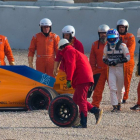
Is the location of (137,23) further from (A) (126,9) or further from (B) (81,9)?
(B) (81,9)

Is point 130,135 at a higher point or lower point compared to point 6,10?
lower

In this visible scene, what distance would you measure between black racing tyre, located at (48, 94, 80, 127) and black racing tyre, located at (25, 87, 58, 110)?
130 cm

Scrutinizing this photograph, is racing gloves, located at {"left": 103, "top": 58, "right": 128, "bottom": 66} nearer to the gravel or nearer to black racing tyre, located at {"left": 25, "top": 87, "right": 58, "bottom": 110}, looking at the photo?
the gravel

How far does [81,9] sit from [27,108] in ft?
35.1

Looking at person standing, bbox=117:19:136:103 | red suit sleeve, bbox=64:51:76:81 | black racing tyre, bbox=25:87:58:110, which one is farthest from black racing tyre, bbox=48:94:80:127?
person standing, bbox=117:19:136:103

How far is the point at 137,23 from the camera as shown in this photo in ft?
67.5

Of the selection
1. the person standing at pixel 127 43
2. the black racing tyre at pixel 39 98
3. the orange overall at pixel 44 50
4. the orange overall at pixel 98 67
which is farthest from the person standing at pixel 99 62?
the orange overall at pixel 44 50

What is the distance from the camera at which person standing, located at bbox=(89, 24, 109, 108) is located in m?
11.6

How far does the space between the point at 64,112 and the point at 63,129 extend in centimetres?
50

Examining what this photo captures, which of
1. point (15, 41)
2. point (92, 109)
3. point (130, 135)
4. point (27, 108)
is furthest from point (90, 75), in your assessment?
point (15, 41)

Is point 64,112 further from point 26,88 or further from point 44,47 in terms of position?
point 44,47

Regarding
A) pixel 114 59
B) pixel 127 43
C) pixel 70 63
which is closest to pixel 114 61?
pixel 114 59

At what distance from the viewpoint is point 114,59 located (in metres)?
11.0

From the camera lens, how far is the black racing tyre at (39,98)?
35.2 feet
